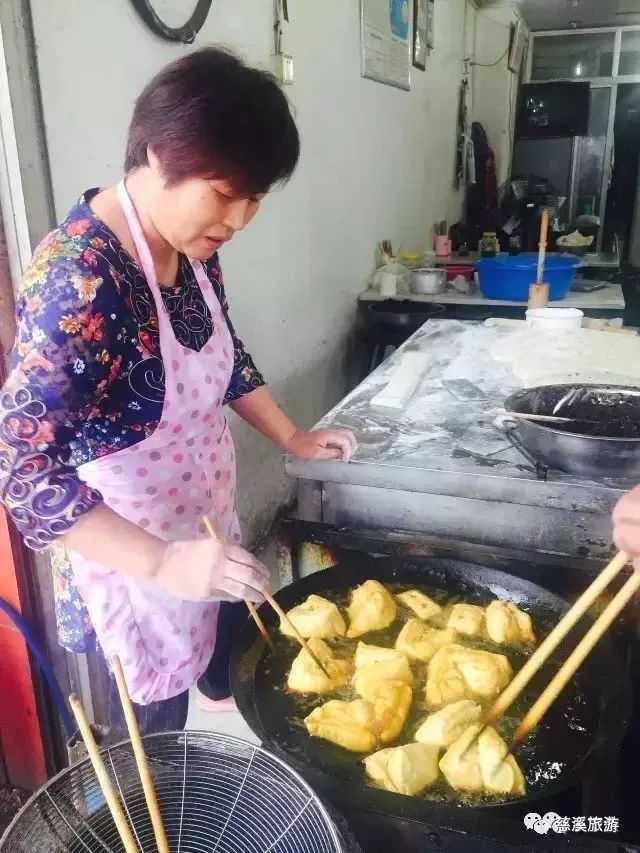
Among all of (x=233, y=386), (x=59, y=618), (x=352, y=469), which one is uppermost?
(x=233, y=386)

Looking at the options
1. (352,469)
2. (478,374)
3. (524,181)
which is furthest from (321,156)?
(524,181)

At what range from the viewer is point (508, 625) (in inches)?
57.9

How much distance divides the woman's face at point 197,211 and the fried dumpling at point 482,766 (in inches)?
42.0

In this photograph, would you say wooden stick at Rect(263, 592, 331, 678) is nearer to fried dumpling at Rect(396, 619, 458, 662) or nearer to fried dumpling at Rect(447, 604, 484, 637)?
fried dumpling at Rect(396, 619, 458, 662)

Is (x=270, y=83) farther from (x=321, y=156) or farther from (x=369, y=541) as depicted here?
(x=321, y=156)

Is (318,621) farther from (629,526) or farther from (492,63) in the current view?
(492,63)

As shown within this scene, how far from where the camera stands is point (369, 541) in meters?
1.77

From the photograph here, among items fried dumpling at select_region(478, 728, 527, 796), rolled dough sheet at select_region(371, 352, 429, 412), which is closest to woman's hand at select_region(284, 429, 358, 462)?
rolled dough sheet at select_region(371, 352, 429, 412)

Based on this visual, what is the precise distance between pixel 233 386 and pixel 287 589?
602 millimetres

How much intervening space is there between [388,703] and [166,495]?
684 mm

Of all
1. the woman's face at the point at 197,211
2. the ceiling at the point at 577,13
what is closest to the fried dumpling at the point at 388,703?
the woman's face at the point at 197,211

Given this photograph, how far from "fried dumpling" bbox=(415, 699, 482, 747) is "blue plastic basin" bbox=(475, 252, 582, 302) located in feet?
11.2

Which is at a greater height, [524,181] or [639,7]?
[639,7]

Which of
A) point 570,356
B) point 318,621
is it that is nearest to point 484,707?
point 318,621
